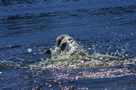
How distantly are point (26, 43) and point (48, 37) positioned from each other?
1.19 m

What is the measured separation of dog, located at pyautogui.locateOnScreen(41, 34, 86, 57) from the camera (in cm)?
860

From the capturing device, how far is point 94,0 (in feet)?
79.4

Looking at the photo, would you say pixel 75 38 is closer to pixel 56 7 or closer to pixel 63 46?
pixel 63 46

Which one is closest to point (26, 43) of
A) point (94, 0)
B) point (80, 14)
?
point (80, 14)

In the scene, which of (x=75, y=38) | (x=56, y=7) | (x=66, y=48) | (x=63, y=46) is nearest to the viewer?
(x=66, y=48)

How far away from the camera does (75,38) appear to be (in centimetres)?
1174

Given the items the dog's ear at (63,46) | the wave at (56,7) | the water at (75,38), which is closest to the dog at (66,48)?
the dog's ear at (63,46)

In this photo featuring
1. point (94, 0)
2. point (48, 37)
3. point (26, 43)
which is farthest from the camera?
point (94, 0)

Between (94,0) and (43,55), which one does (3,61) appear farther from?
(94,0)

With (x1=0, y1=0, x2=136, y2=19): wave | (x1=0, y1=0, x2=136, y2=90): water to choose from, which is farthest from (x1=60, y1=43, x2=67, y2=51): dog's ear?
(x1=0, y1=0, x2=136, y2=19): wave

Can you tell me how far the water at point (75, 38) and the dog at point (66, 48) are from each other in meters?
0.35

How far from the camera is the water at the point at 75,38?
6035 mm

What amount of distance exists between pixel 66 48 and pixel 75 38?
255 cm

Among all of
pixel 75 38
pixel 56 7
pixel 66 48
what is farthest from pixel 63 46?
pixel 56 7
